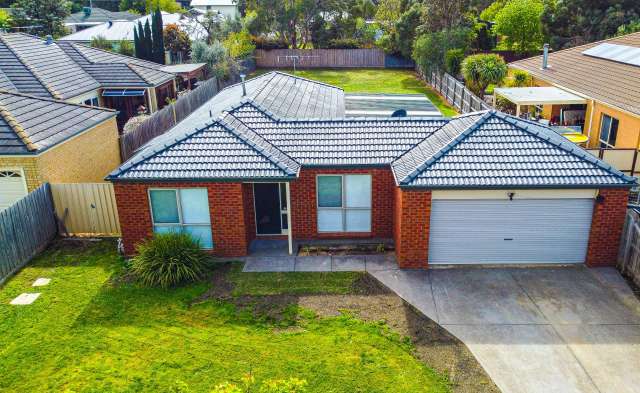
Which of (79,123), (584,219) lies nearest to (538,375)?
(584,219)

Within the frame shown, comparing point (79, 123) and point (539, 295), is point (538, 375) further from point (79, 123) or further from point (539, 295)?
point (79, 123)

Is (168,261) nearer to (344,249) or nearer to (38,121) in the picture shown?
(344,249)

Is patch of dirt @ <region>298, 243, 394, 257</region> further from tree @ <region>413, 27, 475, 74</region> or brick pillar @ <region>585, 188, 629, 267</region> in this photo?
tree @ <region>413, 27, 475, 74</region>

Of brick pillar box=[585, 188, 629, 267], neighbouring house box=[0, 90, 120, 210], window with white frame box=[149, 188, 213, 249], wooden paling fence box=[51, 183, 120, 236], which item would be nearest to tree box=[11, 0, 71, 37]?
neighbouring house box=[0, 90, 120, 210]

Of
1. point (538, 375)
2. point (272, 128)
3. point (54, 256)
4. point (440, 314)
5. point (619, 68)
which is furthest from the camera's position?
point (619, 68)

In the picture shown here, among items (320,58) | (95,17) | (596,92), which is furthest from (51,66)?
(95,17)

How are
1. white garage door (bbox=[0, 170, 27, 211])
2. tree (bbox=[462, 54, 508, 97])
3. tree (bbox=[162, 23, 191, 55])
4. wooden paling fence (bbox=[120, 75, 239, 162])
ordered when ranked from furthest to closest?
tree (bbox=[162, 23, 191, 55]), tree (bbox=[462, 54, 508, 97]), wooden paling fence (bbox=[120, 75, 239, 162]), white garage door (bbox=[0, 170, 27, 211])
